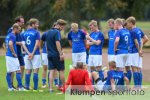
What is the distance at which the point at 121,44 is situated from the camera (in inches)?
640

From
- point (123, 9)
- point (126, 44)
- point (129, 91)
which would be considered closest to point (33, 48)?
point (126, 44)

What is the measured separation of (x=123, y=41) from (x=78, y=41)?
1.76 m

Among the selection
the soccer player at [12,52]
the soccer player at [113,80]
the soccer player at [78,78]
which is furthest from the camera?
the soccer player at [12,52]

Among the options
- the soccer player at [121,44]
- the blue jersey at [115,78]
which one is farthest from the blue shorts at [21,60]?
the blue jersey at [115,78]

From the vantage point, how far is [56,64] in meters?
16.1

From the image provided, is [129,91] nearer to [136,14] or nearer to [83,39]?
[83,39]

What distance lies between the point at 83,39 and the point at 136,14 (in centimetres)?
2932

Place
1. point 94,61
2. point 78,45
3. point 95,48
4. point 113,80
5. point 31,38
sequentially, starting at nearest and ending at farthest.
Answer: point 113,80, point 31,38, point 94,61, point 95,48, point 78,45

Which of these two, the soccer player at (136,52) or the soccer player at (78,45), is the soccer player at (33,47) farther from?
the soccer player at (136,52)

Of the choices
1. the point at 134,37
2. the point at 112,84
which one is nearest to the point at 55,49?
the point at 134,37

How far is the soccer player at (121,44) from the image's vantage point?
16000 mm

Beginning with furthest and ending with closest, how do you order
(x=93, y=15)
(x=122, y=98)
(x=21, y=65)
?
(x=93, y=15), (x=21, y=65), (x=122, y=98)

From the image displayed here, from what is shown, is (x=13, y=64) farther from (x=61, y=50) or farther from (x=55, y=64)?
(x=61, y=50)

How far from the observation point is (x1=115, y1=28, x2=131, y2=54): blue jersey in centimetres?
1603
